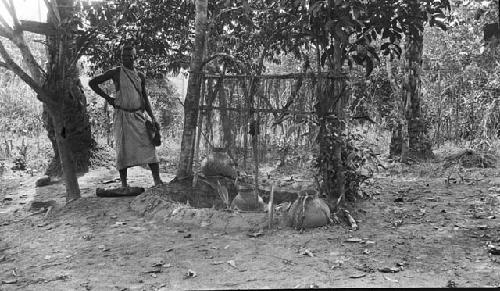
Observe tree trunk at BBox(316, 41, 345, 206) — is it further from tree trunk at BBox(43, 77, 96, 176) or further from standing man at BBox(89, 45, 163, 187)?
tree trunk at BBox(43, 77, 96, 176)

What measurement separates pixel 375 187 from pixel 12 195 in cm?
537

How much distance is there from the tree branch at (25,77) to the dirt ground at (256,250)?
1.31 meters

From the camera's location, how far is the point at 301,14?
5.13 metres

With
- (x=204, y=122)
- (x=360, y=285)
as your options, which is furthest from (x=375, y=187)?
(x=360, y=285)

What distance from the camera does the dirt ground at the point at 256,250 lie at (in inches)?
133

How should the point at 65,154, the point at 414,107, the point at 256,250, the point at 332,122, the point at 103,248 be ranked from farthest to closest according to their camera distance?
the point at 414,107 → the point at 65,154 → the point at 332,122 → the point at 103,248 → the point at 256,250

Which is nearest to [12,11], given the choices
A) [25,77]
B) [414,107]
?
[25,77]

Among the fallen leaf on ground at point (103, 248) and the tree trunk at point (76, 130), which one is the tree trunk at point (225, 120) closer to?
the fallen leaf on ground at point (103, 248)

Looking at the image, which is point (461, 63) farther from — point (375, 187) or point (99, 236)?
point (99, 236)

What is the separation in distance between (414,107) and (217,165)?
440cm

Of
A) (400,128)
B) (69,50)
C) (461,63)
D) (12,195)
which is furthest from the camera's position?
(461,63)

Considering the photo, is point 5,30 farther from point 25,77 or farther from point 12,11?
point 25,77

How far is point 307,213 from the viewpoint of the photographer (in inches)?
178

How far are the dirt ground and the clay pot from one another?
0.35ft
